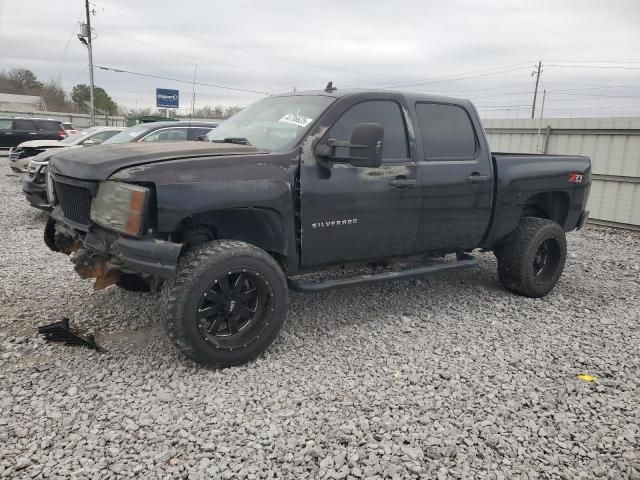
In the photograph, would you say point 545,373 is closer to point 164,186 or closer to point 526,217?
point 526,217

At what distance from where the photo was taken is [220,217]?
11.6 ft

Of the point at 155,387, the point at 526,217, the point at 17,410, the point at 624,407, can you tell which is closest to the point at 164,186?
the point at 155,387

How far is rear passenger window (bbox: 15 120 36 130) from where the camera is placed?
66.0 feet

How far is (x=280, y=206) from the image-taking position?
3.52 meters

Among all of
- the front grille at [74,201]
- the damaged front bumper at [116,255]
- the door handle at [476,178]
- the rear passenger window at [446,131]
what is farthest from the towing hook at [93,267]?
the door handle at [476,178]

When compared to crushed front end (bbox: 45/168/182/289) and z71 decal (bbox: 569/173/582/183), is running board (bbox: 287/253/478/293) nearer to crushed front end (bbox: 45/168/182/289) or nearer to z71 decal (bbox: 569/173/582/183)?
crushed front end (bbox: 45/168/182/289)

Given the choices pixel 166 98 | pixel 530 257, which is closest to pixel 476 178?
pixel 530 257

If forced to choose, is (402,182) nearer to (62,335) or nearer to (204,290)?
(204,290)

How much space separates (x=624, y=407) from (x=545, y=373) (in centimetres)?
53

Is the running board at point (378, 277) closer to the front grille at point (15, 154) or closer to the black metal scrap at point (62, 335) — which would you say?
the black metal scrap at point (62, 335)

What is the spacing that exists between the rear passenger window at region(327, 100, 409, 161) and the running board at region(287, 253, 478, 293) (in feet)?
3.19

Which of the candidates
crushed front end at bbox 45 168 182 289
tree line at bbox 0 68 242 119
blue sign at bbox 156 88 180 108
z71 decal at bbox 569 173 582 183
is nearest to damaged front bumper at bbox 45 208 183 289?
crushed front end at bbox 45 168 182 289

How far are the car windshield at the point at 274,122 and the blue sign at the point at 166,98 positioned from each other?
29780mm

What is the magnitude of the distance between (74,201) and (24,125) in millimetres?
19957
